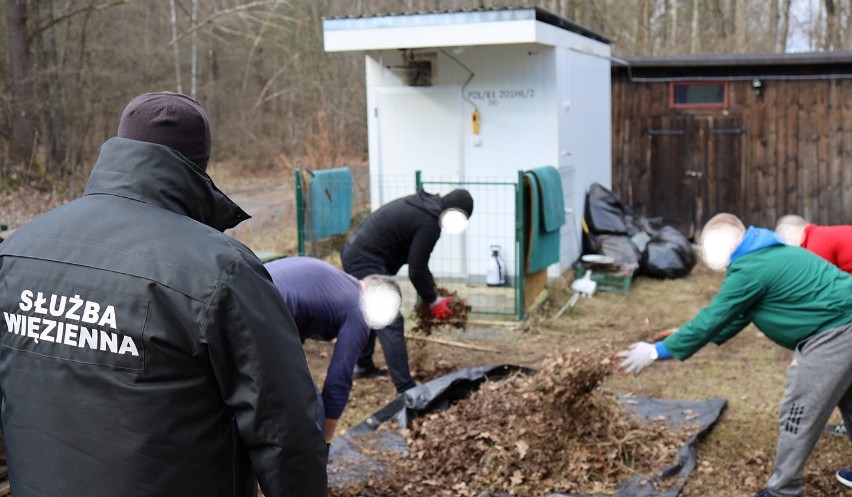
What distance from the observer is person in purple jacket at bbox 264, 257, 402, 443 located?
4496mm

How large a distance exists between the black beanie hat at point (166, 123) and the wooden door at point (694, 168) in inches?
455

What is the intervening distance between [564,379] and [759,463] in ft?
4.22

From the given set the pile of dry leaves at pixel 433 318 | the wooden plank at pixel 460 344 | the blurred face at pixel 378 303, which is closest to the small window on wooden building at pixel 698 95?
the wooden plank at pixel 460 344

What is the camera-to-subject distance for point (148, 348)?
6.61 feet

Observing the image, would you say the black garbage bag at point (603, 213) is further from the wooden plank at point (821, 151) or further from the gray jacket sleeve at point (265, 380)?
the gray jacket sleeve at point (265, 380)

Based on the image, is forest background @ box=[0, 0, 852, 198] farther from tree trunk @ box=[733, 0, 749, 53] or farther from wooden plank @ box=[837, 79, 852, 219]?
wooden plank @ box=[837, 79, 852, 219]

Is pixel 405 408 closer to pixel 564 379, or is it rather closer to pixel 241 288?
pixel 564 379

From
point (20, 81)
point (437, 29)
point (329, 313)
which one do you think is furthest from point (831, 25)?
point (329, 313)

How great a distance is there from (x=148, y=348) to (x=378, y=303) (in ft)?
9.46

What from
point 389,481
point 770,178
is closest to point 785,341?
point 389,481

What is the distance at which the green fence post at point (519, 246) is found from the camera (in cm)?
890

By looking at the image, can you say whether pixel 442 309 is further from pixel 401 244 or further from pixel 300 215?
pixel 300 215

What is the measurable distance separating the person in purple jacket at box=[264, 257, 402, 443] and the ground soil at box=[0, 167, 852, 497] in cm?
139

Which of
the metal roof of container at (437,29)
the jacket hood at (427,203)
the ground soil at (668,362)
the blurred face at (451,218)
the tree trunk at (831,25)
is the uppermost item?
the tree trunk at (831,25)
